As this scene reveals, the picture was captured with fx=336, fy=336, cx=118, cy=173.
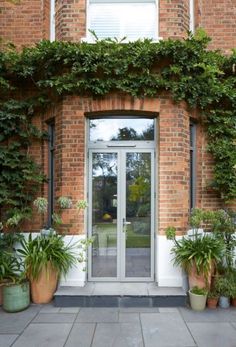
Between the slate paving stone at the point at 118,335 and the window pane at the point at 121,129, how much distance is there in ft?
10.1

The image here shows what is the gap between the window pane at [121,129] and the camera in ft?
19.7

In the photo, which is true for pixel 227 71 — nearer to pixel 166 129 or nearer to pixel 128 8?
pixel 166 129

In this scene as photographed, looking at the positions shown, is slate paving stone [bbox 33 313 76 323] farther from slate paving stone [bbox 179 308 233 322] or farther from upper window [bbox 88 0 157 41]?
upper window [bbox 88 0 157 41]

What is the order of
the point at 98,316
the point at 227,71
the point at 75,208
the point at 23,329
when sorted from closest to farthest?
the point at 23,329
the point at 98,316
the point at 75,208
the point at 227,71

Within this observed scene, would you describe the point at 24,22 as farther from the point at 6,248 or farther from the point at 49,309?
the point at 49,309

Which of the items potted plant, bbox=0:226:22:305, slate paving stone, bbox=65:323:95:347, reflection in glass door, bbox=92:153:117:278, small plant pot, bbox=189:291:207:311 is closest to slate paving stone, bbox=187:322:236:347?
small plant pot, bbox=189:291:207:311

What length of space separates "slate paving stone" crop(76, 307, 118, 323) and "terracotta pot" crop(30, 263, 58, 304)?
641mm

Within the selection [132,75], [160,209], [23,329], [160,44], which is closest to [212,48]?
[160,44]

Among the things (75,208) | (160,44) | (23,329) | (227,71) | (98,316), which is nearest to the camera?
(23,329)

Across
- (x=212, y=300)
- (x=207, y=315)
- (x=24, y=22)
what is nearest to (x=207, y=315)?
(x=207, y=315)

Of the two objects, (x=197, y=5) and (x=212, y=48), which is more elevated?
(x=197, y=5)

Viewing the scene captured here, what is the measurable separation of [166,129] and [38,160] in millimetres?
2406

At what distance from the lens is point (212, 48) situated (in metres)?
6.38

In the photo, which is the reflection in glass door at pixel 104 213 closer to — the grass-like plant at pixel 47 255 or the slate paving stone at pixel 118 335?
the grass-like plant at pixel 47 255
